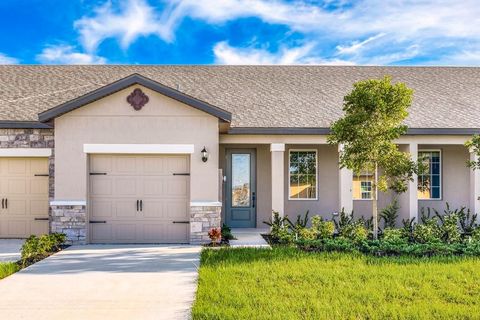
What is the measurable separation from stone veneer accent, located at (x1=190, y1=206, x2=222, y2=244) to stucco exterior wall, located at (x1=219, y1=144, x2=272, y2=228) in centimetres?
314

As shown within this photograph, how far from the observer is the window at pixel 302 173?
46.7 feet

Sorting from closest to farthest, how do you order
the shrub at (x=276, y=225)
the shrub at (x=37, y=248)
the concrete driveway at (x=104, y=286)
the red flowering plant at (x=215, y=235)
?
the concrete driveway at (x=104, y=286) < the shrub at (x=37, y=248) < the red flowering plant at (x=215, y=235) < the shrub at (x=276, y=225)

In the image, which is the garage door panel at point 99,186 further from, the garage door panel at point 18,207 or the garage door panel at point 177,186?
the garage door panel at point 18,207

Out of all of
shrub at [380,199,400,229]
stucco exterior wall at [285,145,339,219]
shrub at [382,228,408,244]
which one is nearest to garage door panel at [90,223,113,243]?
stucco exterior wall at [285,145,339,219]

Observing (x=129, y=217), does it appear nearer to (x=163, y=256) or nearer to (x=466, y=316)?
(x=163, y=256)

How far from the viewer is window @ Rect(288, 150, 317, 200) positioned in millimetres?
14227

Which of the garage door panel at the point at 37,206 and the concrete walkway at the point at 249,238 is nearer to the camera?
the concrete walkway at the point at 249,238

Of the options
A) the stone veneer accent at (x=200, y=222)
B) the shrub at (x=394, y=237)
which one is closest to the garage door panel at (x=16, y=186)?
the stone veneer accent at (x=200, y=222)

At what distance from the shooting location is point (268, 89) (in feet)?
51.8

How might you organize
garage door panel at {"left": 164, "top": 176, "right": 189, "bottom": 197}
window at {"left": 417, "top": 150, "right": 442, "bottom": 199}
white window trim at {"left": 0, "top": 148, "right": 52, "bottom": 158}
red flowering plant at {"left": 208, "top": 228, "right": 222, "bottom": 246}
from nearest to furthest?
red flowering plant at {"left": 208, "top": 228, "right": 222, "bottom": 246}
garage door panel at {"left": 164, "top": 176, "right": 189, "bottom": 197}
white window trim at {"left": 0, "top": 148, "right": 52, "bottom": 158}
window at {"left": 417, "top": 150, "right": 442, "bottom": 199}

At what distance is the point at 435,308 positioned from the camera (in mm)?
5613

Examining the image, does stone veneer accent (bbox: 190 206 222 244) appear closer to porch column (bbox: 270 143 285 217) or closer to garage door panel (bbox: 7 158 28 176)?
porch column (bbox: 270 143 285 217)

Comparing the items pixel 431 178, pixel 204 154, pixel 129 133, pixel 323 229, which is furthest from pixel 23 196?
pixel 431 178

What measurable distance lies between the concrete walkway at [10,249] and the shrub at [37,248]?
27 centimetres
